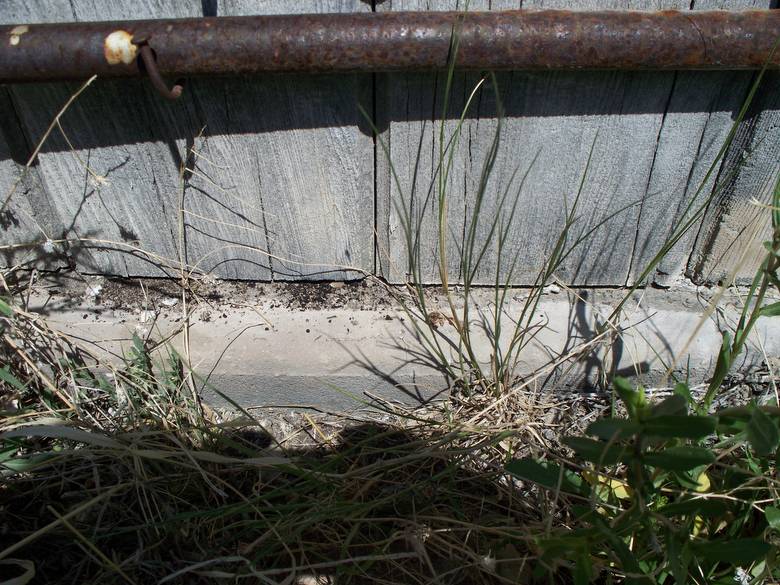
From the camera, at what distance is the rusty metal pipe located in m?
1.38

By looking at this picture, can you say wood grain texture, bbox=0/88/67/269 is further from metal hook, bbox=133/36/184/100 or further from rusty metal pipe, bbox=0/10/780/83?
metal hook, bbox=133/36/184/100

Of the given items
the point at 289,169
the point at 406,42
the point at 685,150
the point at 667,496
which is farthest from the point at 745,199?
the point at 289,169

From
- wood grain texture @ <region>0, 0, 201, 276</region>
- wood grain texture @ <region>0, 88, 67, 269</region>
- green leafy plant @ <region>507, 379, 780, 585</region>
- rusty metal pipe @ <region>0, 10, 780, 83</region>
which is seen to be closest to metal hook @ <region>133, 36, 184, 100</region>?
rusty metal pipe @ <region>0, 10, 780, 83</region>

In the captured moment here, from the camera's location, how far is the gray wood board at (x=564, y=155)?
154 cm

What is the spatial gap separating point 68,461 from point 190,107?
37.3 inches

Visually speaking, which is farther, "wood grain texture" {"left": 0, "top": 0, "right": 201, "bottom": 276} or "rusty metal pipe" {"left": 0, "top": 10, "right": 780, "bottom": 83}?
"wood grain texture" {"left": 0, "top": 0, "right": 201, "bottom": 276}

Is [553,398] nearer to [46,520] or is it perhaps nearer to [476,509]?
[476,509]

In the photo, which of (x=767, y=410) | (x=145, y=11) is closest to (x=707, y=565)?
(x=767, y=410)

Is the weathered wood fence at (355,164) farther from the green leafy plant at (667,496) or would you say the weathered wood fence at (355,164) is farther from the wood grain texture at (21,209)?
the green leafy plant at (667,496)

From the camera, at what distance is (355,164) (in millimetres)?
1682

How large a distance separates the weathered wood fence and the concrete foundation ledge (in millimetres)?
80

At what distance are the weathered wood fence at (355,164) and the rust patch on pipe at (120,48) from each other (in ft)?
0.41

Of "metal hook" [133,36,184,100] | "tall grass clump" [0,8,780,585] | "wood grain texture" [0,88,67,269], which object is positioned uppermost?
"metal hook" [133,36,184,100]

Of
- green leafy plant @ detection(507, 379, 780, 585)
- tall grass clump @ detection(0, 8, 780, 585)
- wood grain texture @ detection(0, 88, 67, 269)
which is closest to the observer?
green leafy plant @ detection(507, 379, 780, 585)
